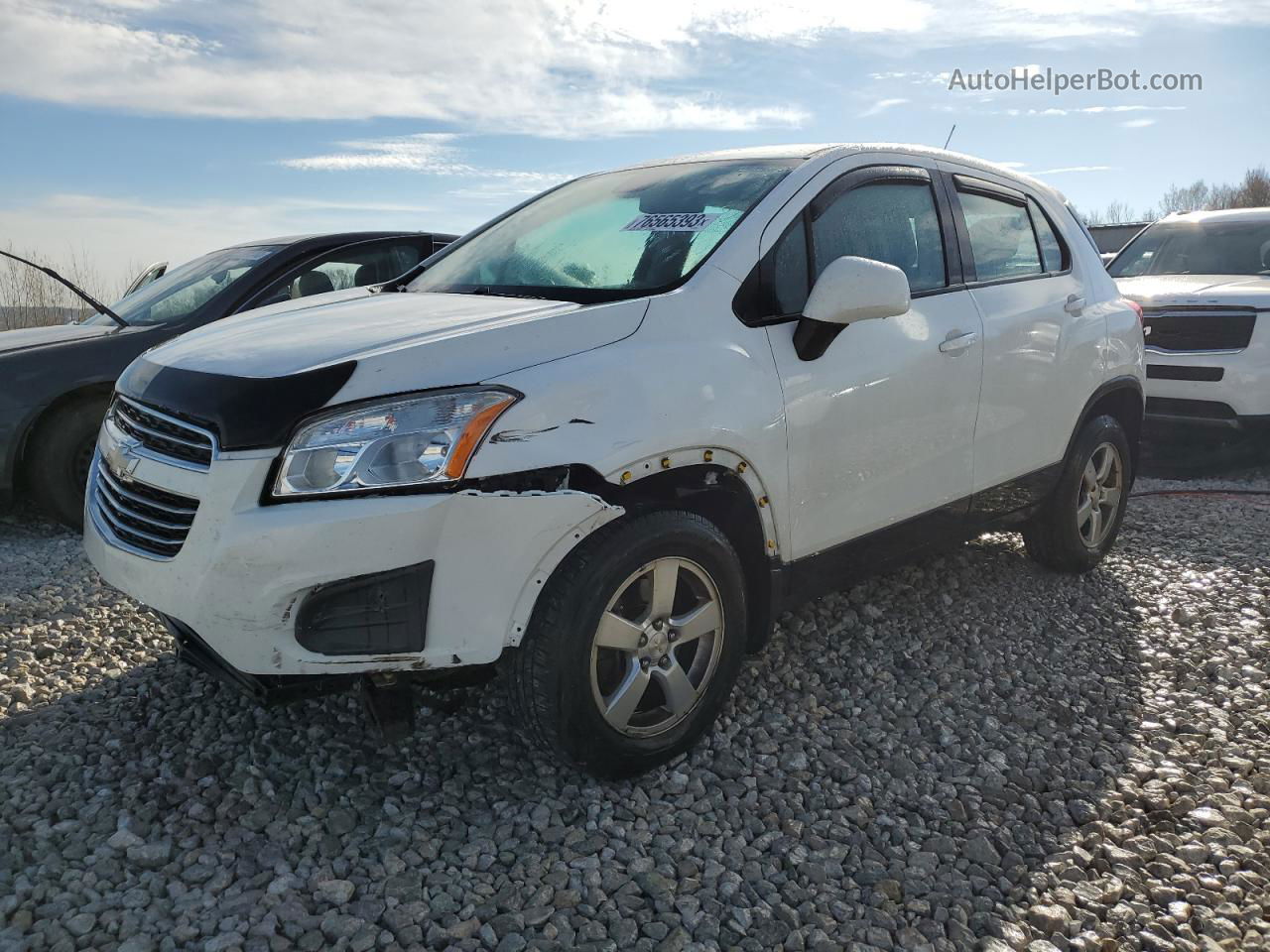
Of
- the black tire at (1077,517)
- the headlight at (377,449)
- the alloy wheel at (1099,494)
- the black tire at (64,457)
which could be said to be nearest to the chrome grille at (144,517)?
the headlight at (377,449)

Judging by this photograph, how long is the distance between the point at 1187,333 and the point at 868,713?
5.42 meters

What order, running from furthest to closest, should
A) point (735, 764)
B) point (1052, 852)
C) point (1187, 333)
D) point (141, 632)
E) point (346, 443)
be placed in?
1. point (1187, 333)
2. point (141, 632)
3. point (735, 764)
4. point (1052, 852)
5. point (346, 443)

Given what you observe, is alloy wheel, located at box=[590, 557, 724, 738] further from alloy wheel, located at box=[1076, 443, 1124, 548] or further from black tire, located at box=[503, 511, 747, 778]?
alloy wheel, located at box=[1076, 443, 1124, 548]

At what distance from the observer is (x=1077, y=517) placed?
4.73 m

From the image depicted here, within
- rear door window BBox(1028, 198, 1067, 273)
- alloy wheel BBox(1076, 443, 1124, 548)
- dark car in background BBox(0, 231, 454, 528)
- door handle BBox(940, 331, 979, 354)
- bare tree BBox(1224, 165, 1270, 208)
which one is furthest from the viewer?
bare tree BBox(1224, 165, 1270, 208)

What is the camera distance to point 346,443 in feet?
8.04

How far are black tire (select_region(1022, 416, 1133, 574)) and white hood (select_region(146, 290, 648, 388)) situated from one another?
265 centimetres

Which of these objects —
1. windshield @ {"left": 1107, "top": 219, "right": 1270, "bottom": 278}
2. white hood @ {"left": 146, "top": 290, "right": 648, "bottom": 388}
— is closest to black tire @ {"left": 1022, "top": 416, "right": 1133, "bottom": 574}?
white hood @ {"left": 146, "top": 290, "right": 648, "bottom": 388}

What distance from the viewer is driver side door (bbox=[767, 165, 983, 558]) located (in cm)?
319

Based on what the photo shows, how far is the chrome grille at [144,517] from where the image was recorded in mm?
2617

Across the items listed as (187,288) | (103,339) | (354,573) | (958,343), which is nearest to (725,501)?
(354,573)

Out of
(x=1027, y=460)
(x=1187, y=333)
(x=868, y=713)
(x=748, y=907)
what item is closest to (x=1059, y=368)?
(x=1027, y=460)

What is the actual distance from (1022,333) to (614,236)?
1.78 metres

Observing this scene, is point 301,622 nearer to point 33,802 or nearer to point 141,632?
point 33,802
